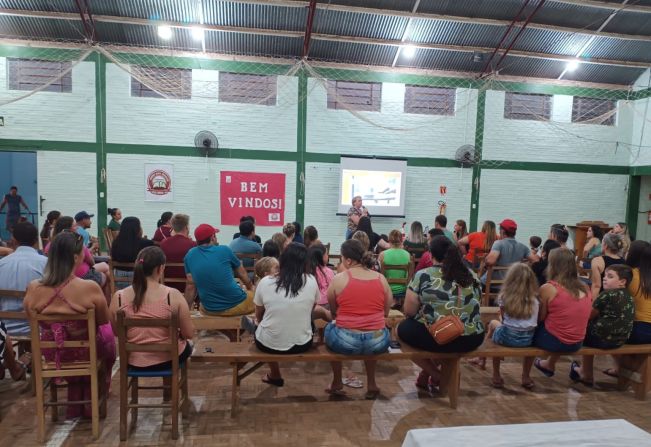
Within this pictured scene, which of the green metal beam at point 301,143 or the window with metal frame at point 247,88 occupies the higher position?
the window with metal frame at point 247,88

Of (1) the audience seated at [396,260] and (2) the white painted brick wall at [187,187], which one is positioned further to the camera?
(2) the white painted brick wall at [187,187]

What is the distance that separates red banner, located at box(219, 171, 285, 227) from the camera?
8969 millimetres

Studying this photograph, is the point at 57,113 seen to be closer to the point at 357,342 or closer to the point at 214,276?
the point at 214,276

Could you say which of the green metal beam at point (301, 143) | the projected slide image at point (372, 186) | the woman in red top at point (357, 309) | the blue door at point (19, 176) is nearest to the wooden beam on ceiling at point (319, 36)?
the green metal beam at point (301, 143)

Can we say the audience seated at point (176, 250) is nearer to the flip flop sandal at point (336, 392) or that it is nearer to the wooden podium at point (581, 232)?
the flip flop sandal at point (336, 392)

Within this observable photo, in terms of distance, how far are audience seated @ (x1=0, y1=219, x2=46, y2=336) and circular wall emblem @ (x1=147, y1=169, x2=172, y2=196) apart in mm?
5752

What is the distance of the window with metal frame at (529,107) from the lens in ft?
31.8

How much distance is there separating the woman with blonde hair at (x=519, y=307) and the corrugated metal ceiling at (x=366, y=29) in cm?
643

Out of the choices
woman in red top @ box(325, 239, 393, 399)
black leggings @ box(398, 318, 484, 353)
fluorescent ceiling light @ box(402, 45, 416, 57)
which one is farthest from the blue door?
black leggings @ box(398, 318, 484, 353)

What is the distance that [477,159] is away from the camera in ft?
31.3

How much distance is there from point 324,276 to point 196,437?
149 cm

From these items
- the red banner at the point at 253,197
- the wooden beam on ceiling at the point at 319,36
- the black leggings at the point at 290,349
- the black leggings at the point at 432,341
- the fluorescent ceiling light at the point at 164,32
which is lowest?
the black leggings at the point at 290,349

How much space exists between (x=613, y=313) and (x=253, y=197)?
694 cm

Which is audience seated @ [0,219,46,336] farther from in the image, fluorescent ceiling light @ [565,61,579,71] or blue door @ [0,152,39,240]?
fluorescent ceiling light @ [565,61,579,71]
